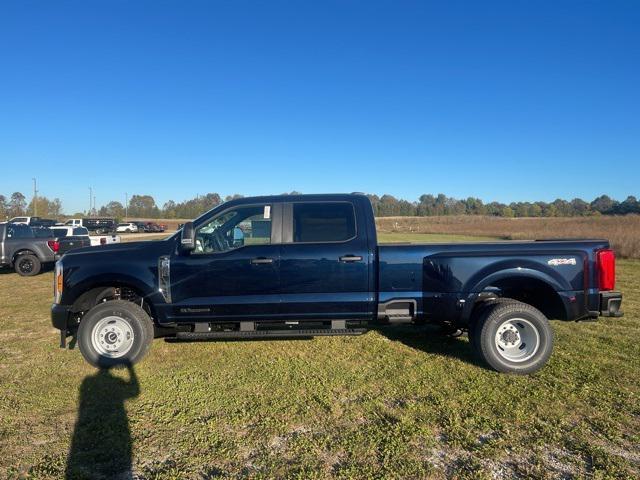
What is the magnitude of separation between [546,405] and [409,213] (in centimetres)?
9552

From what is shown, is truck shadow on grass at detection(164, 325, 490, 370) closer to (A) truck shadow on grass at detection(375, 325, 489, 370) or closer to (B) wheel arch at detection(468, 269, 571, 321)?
(A) truck shadow on grass at detection(375, 325, 489, 370)

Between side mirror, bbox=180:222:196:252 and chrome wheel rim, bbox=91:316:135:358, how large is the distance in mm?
1108

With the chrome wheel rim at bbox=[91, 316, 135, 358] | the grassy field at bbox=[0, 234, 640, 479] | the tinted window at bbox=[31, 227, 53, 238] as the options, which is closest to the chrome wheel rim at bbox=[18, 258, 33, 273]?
the tinted window at bbox=[31, 227, 53, 238]

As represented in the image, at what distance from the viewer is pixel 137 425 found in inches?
142

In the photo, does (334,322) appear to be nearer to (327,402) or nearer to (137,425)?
(327,402)

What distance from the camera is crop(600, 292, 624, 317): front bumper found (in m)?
4.80

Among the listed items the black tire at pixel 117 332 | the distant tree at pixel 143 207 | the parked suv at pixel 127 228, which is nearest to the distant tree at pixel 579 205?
the parked suv at pixel 127 228

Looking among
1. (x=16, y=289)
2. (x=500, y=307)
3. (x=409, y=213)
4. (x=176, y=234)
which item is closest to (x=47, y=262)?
(x=16, y=289)

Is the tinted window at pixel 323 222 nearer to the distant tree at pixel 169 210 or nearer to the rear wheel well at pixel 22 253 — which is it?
the rear wheel well at pixel 22 253

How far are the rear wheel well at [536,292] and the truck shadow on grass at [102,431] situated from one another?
3917 millimetres

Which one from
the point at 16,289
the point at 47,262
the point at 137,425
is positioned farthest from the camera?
the point at 47,262

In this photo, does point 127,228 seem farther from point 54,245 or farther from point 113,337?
point 113,337

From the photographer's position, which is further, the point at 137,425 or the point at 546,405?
the point at 546,405

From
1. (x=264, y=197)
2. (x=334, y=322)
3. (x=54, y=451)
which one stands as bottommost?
(x=54, y=451)
